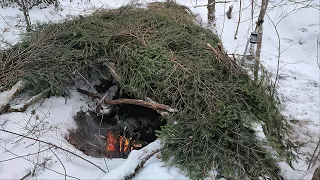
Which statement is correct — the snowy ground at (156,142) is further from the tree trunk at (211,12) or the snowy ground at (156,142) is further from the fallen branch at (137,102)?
the tree trunk at (211,12)

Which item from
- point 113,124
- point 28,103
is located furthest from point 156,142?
point 28,103

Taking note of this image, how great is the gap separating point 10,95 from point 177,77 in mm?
1978

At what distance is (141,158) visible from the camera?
282cm

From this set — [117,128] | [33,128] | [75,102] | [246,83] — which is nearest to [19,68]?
[75,102]

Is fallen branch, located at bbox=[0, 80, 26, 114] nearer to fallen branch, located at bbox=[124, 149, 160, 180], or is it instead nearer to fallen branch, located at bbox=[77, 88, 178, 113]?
fallen branch, located at bbox=[77, 88, 178, 113]

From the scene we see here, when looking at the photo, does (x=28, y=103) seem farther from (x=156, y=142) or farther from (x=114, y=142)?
(x=156, y=142)

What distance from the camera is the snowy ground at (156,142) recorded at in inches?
108

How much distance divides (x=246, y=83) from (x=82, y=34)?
2.29 m

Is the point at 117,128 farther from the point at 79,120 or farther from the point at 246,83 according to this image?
the point at 246,83

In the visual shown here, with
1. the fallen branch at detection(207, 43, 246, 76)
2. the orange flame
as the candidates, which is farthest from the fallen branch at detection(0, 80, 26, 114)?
the fallen branch at detection(207, 43, 246, 76)

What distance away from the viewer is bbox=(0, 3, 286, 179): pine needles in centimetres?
272

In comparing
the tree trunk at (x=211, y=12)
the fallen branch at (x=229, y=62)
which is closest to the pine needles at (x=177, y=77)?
the fallen branch at (x=229, y=62)

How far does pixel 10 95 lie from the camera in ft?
11.4

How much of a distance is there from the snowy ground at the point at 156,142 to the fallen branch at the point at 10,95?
0.39 feet
